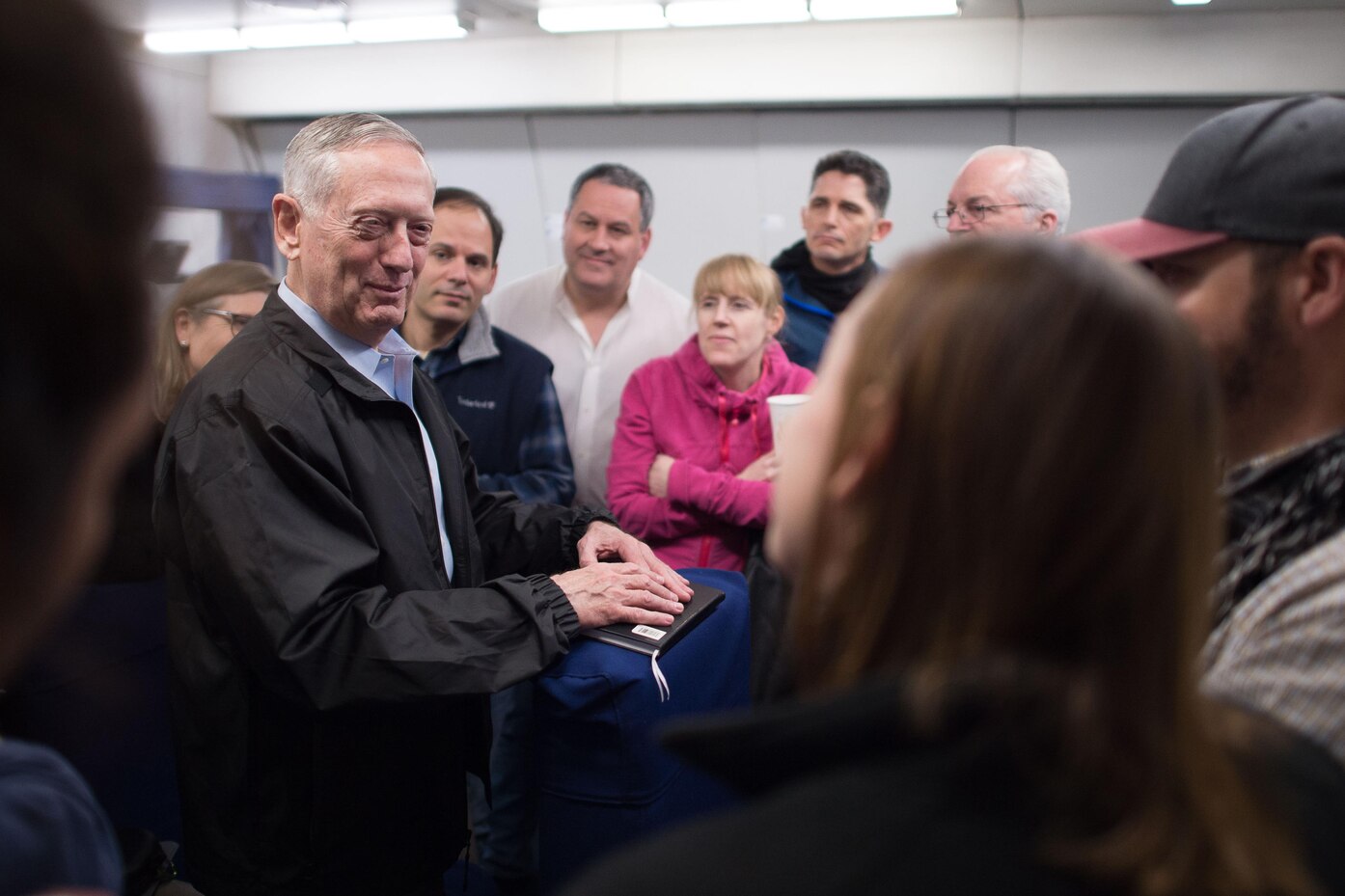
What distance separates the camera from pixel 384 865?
1.72 meters

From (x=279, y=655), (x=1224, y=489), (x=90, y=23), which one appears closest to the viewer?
(x=90, y=23)

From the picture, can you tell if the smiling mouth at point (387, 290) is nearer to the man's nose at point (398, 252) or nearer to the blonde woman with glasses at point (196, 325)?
the man's nose at point (398, 252)

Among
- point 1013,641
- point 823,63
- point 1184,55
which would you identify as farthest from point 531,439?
point 1184,55

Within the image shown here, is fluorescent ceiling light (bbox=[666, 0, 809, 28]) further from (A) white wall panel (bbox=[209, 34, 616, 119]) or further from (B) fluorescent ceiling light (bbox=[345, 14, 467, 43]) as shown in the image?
(B) fluorescent ceiling light (bbox=[345, 14, 467, 43])

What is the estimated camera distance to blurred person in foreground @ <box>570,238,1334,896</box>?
0.62 metres

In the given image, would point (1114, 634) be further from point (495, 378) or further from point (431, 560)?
point (495, 378)

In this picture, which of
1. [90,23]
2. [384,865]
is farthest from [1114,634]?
[384,865]

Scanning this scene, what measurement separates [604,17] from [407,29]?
1.08m

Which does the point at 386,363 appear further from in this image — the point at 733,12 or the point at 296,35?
the point at 296,35

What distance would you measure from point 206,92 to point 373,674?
19.6 feet

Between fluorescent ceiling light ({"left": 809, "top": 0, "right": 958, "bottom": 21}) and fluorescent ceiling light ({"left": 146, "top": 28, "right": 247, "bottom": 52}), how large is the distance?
3.08m

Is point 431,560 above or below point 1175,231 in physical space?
below

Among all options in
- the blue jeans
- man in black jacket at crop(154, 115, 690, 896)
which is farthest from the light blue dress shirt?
the blue jeans

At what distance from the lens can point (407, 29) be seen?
5066 millimetres
